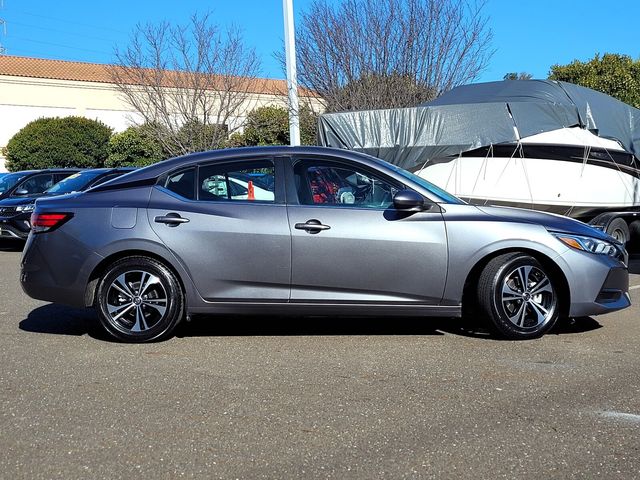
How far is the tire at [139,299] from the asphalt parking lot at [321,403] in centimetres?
19

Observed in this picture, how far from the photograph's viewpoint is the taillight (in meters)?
6.18

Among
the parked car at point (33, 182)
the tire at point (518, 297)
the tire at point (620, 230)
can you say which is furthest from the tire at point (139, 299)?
the parked car at point (33, 182)

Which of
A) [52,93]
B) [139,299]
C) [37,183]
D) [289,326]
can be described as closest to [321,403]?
[139,299]

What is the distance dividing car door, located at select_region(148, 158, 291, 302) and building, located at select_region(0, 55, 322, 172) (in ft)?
131

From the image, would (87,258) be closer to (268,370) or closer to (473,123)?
(268,370)

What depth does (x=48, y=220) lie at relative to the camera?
20.4 ft

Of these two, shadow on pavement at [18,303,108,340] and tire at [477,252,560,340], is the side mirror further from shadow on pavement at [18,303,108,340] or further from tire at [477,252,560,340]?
shadow on pavement at [18,303,108,340]

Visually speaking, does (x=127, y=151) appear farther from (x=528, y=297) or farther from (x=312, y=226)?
(x=528, y=297)

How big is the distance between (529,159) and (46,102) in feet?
134

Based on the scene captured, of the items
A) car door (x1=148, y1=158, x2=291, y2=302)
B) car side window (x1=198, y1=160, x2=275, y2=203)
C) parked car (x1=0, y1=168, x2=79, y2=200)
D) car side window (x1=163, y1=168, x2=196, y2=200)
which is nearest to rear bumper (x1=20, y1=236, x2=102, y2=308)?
car door (x1=148, y1=158, x2=291, y2=302)

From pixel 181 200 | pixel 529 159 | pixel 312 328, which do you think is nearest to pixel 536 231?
pixel 312 328

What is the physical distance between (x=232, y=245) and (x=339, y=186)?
1.03m

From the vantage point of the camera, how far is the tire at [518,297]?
604 centimetres

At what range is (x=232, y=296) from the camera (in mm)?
6086
